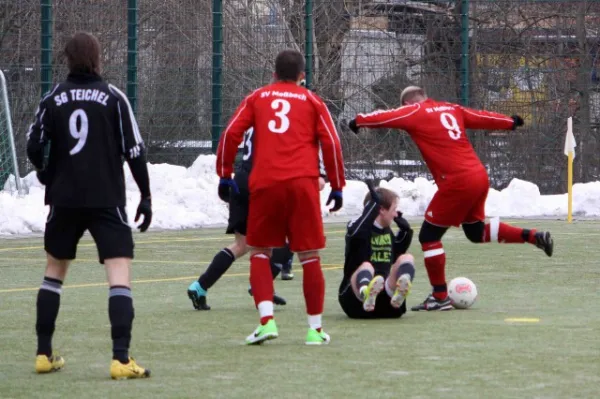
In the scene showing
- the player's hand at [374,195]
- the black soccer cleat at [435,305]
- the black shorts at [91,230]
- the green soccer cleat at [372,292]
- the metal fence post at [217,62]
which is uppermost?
the metal fence post at [217,62]

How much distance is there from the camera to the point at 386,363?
7.89 metres

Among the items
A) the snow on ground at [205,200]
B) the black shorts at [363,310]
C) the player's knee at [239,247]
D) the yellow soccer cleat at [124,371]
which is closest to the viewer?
the yellow soccer cleat at [124,371]

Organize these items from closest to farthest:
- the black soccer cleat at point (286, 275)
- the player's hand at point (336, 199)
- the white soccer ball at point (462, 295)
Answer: the player's hand at point (336, 199), the white soccer ball at point (462, 295), the black soccer cleat at point (286, 275)

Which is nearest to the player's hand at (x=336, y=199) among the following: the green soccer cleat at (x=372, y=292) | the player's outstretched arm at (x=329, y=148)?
the player's outstretched arm at (x=329, y=148)

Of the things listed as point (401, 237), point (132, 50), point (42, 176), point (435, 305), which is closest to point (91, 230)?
point (42, 176)

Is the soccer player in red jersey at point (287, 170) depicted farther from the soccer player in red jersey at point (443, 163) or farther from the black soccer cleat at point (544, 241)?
the black soccer cleat at point (544, 241)

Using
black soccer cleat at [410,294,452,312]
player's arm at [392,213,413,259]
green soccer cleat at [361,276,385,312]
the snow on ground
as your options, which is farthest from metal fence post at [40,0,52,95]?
green soccer cleat at [361,276,385,312]

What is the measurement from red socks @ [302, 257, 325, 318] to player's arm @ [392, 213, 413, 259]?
61.7 inches

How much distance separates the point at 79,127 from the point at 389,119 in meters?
3.71

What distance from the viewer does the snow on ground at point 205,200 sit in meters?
→ 21.5

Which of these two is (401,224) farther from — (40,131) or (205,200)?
(205,200)

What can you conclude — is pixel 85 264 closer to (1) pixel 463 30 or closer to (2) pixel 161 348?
(2) pixel 161 348

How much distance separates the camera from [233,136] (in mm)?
8641

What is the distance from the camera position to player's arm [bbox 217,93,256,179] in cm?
864
